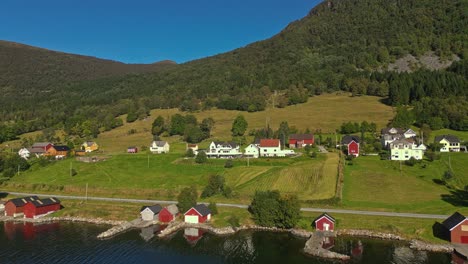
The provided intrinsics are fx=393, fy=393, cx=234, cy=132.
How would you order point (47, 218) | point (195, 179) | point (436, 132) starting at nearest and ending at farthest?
point (47, 218) → point (195, 179) → point (436, 132)

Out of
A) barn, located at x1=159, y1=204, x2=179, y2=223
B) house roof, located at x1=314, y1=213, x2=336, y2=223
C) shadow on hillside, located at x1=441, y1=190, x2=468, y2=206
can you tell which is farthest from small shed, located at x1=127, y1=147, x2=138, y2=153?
shadow on hillside, located at x1=441, y1=190, x2=468, y2=206

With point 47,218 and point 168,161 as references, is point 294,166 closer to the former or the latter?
point 168,161

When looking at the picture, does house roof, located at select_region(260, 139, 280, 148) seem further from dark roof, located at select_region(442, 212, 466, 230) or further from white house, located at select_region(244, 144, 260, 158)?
dark roof, located at select_region(442, 212, 466, 230)

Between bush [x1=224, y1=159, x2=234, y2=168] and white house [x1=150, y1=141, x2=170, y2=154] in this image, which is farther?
white house [x1=150, y1=141, x2=170, y2=154]

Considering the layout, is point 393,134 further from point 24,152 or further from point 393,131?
point 24,152

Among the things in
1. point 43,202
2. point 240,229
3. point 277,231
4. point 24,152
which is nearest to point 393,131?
point 277,231

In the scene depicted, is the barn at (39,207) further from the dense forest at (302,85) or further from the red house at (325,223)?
the dense forest at (302,85)

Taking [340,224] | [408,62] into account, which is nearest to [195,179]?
[340,224]
